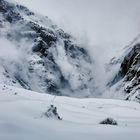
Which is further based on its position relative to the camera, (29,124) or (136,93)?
(136,93)

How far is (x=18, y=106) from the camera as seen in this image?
11.0 m

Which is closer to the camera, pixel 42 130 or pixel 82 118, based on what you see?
pixel 42 130

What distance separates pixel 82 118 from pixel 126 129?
3.82 metres

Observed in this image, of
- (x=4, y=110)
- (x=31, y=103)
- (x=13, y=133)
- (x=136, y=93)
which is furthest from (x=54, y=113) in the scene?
(x=136, y=93)

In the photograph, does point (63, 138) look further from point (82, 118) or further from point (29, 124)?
point (82, 118)

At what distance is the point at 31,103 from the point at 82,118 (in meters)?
2.41

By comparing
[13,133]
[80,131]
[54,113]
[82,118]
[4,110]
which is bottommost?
[13,133]

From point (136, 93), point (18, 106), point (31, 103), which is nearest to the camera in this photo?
point (18, 106)

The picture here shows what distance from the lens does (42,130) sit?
8.63 meters

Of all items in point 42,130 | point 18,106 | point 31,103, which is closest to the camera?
point 42,130

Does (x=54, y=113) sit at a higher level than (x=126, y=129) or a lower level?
higher

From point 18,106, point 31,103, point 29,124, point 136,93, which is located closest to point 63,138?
point 29,124

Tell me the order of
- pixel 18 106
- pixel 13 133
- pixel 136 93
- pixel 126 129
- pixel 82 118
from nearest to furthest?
pixel 13 133 → pixel 126 129 → pixel 18 106 → pixel 82 118 → pixel 136 93

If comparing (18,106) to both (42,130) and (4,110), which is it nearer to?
(4,110)
